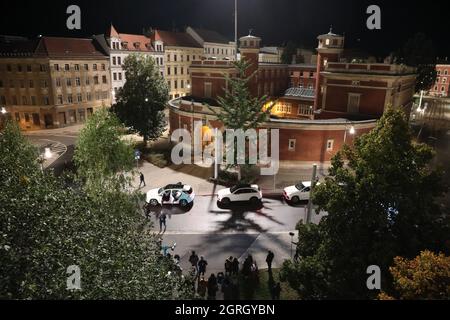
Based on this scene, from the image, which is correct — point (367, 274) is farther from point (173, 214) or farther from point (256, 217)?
point (173, 214)

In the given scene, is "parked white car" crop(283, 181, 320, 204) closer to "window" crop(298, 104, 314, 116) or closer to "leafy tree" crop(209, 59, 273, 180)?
"leafy tree" crop(209, 59, 273, 180)

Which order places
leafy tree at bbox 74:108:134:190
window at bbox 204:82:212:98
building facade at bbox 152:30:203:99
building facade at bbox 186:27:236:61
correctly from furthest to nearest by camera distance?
1. building facade at bbox 186:27:236:61
2. building facade at bbox 152:30:203:99
3. window at bbox 204:82:212:98
4. leafy tree at bbox 74:108:134:190

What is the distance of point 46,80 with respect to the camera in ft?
161

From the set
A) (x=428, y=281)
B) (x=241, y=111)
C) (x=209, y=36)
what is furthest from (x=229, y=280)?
(x=209, y=36)

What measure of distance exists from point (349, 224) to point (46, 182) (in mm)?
11525

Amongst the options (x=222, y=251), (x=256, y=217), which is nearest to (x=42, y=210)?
(x=222, y=251)

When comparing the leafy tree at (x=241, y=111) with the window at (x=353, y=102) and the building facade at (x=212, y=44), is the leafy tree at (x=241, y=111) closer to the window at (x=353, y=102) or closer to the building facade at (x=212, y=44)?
the window at (x=353, y=102)

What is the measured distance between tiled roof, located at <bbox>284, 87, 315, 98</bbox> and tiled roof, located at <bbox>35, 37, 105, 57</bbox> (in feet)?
A: 110

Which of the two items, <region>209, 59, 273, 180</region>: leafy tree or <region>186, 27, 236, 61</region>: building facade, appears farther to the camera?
<region>186, 27, 236, 61</region>: building facade

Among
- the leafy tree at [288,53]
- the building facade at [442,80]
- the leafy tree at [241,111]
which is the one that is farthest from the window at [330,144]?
the building facade at [442,80]

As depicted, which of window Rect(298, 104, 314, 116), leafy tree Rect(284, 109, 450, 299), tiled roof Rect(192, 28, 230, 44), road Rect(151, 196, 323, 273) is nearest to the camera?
leafy tree Rect(284, 109, 450, 299)

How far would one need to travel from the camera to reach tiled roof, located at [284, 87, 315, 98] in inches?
2139

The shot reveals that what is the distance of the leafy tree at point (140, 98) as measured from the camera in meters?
38.9

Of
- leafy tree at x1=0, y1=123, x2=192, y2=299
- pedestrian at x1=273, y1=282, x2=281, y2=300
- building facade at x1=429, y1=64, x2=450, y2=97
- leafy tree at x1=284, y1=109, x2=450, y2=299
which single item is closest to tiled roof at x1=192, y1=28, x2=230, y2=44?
building facade at x1=429, y1=64, x2=450, y2=97
